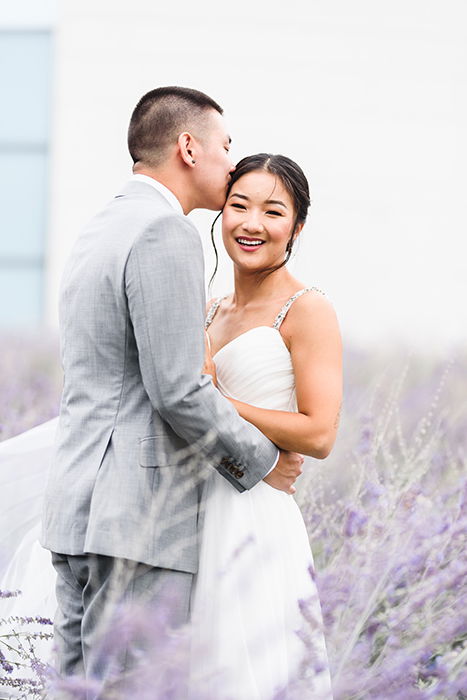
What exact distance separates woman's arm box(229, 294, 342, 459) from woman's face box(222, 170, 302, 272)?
15 cm

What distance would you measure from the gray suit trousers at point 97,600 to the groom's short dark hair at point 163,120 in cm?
84

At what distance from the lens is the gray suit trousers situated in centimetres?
178

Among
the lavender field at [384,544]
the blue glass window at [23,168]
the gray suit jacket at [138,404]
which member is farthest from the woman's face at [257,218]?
the blue glass window at [23,168]

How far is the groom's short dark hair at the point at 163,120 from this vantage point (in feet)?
6.95

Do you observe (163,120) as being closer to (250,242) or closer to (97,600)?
(250,242)

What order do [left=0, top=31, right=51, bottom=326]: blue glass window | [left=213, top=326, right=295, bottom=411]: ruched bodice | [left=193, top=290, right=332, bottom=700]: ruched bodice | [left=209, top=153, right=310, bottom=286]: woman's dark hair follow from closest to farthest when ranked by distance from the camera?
[left=193, top=290, right=332, bottom=700]: ruched bodice < [left=213, top=326, right=295, bottom=411]: ruched bodice < [left=209, top=153, right=310, bottom=286]: woman's dark hair < [left=0, top=31, right=51, bottom=326]: blue glass window

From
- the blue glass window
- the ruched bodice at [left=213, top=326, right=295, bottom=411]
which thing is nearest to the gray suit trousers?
the ruched bodice at [left=213, top=326, right=295, bottom=411]

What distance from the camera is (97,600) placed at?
186 cm

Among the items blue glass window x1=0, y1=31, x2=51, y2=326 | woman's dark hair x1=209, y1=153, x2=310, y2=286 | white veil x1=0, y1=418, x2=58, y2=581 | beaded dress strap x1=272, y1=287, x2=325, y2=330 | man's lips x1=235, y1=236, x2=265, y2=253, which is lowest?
blue glass window x1=0, y1=31, x2=51, y2=326

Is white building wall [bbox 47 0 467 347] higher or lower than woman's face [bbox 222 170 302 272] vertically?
lower

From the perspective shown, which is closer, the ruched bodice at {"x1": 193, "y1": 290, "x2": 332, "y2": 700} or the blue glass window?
the ruched bodice at {"x1": 193, "y1": 290, "x2": 332, "y2": 700}

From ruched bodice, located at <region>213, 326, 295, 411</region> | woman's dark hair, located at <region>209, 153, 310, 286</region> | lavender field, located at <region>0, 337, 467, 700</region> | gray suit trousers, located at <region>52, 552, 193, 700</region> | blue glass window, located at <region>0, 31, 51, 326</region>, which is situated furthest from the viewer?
blue glass window, located at <region>0, 31, 51, 326</region>

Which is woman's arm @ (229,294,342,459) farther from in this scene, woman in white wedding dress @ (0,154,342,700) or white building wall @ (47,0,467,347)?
white building wall @ (47,0,467,347)

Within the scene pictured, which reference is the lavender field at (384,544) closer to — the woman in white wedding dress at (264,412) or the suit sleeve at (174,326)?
the woman in white wedding dress at (264,412)
